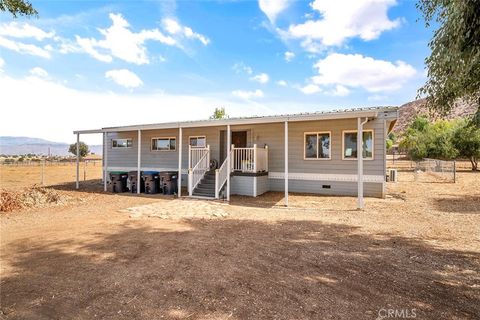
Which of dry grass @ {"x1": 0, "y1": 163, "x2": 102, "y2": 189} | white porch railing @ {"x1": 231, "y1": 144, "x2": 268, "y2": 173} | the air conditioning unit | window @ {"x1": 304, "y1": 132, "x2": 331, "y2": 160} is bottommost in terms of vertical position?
dry grass @ {"x1": 0, "y1": 163, "x2": 102, "y2": 189}

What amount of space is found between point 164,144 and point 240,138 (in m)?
4.80

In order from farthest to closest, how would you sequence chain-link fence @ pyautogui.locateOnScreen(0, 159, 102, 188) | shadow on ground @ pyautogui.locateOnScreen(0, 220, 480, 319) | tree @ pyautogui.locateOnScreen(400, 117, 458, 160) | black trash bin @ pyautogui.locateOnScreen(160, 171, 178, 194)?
tree @ pyautogui.locateOnScreen(400, 117, 458, 160)
chain-link fence @ pyautogui.locateOnScreen(0, 159, 102, 188)
black trash bin @ pyautogui.locateOnScreen(160, 171, 178, 194)
shadow on ground @ pyautogui.locateOnScreen(0, 220, 480, 319)

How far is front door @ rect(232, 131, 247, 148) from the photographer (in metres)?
13.5

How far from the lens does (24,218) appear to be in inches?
A: 307

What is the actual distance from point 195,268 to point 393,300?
273 centimetres

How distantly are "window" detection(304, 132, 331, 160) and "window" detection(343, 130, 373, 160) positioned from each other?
71 centimetres

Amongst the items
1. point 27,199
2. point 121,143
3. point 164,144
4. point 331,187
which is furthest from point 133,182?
point 331,187

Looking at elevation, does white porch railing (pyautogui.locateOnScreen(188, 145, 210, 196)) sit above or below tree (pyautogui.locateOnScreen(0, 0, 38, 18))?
below

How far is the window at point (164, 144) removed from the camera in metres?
15.0

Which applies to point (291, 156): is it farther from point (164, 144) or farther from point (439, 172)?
point (439, 172)

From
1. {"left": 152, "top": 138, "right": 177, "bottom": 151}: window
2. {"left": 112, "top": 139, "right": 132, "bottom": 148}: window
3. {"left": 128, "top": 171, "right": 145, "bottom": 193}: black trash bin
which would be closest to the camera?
{"left": 128, "top": 171, "right": 145, "bottom": 193}: black trash bin

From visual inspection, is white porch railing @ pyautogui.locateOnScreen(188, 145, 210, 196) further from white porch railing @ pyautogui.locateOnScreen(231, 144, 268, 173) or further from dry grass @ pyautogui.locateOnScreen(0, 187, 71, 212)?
dry grass @ pyautogui.locateOnScreen(0, 187, 71, 212)

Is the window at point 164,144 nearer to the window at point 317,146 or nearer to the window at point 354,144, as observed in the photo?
the window at point 317,146

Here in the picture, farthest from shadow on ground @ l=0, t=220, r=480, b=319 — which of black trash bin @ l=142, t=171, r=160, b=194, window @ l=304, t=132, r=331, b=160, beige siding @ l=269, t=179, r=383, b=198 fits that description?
black trash bin @ l=142, t=171, r=160, b=194
